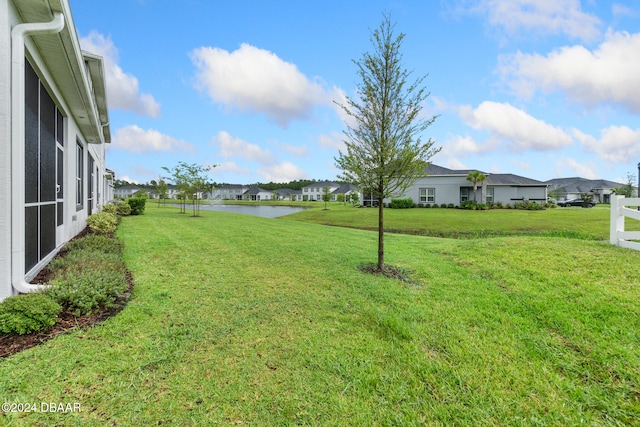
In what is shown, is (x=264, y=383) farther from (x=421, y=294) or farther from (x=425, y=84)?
(x=425, y=84)

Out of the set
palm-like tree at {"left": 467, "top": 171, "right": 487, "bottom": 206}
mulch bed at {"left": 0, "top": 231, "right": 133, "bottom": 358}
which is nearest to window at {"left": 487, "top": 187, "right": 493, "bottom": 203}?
palm-like tree at {"left": 467, "top": 171, "right": 487, "bottom": 206}

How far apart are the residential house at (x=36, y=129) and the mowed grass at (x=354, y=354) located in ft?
5.55

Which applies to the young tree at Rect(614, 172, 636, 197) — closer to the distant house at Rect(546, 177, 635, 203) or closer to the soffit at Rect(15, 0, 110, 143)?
the distant house at Rect(546, 177, 635, 203)

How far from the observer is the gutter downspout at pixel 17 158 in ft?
12.6

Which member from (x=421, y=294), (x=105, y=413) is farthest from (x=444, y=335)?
(x=105, y=413)

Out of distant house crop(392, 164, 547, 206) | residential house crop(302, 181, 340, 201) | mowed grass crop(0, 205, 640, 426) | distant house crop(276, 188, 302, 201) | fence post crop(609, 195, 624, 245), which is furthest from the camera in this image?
distant house crop(276, 188, 302, 201)

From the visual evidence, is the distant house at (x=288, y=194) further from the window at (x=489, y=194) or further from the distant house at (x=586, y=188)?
the window at (x=489, y=194)

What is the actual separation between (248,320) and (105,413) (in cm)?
184

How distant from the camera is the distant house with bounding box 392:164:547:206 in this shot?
3491 centimetres

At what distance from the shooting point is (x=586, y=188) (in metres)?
64.2

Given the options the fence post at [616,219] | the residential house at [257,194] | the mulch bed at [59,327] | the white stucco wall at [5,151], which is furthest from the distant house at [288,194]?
the white stucco wall at [5,151]

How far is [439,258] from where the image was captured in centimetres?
789

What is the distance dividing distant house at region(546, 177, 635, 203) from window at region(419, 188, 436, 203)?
40.6 m

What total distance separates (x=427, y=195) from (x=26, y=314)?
119 feet
